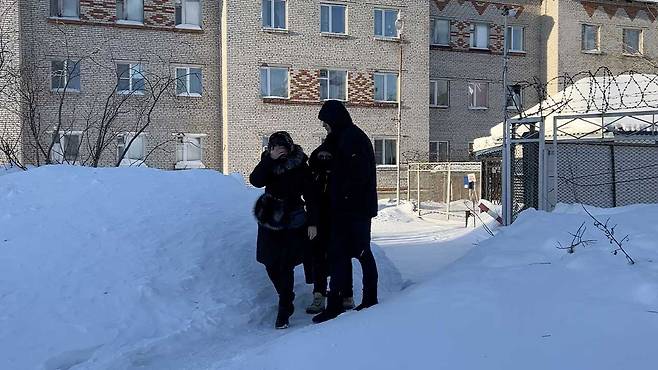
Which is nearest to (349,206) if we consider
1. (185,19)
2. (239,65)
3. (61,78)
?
(239,65)

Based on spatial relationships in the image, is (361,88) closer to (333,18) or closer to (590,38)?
(333,18)

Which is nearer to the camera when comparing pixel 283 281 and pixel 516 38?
pixel 283 281

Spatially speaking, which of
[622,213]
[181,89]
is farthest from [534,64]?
[622,213]

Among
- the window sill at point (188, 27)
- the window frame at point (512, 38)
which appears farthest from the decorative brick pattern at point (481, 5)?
the window sill at point (188, 27)

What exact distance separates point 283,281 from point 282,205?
632mm

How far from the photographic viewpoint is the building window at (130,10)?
21.5 metres

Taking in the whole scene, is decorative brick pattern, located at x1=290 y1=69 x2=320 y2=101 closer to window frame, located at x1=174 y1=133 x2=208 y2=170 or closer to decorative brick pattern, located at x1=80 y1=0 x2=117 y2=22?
window frame, located at x1=174 y1=133 x2=208 y2=170

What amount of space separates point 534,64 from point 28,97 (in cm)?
2158

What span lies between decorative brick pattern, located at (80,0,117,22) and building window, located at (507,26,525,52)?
16.2 meters

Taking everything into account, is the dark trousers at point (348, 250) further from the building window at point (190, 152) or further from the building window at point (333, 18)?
the building window at point (333, 18)

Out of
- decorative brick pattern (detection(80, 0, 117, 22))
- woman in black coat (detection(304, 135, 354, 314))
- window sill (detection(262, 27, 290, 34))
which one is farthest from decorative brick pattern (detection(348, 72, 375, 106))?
woman in black coat (detection(304, 135, 354, 314))

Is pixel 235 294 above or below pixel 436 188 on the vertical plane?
below

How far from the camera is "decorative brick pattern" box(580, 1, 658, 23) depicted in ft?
91.1

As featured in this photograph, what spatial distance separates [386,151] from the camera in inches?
946
